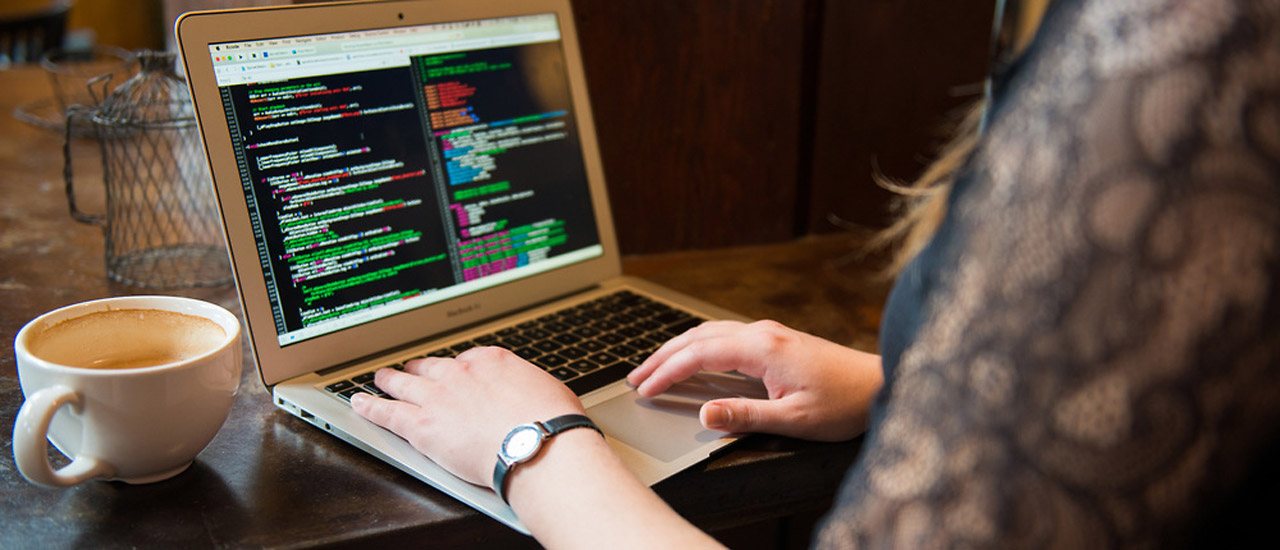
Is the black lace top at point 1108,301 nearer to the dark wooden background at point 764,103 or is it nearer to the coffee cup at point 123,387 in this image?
the coffee cup at point 123,387

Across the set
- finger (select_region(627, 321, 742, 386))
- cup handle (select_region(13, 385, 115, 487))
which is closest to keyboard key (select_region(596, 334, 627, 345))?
finger (select_region(627, 321, 742, 386))

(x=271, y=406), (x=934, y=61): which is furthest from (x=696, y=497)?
(x=934, y=61)

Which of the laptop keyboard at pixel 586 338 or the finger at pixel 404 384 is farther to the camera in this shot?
the laptop keyboard at pixel 586 338

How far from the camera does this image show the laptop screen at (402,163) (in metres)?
0.81

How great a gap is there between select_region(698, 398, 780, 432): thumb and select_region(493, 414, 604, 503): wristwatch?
0.11m

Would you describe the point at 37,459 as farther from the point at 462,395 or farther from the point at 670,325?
the point at 670,325

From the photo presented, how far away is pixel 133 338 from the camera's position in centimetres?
72

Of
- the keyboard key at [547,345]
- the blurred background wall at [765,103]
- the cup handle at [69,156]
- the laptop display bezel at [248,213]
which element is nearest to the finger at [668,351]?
the keyboard key at [547,345]

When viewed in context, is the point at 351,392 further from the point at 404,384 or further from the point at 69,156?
the point at 69,156

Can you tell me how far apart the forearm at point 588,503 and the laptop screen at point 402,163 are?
1.02 feet

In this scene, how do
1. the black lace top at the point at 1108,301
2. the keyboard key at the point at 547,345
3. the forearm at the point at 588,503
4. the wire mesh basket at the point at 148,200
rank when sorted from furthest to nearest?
the wire mesh basket at the point at 148,200 → the keyboard key at the point at 547,345 → the forearm at the point at 588,503 → the black lace top at the point at 1108,301

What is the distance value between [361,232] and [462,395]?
8.9 inches

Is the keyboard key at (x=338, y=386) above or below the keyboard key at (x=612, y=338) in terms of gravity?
above

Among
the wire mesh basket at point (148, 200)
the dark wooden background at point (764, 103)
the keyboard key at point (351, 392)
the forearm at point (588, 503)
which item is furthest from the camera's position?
the dark wooden background at point (764, 103)
